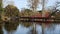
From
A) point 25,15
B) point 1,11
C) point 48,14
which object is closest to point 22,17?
point 25,15

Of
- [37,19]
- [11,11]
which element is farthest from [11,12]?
[37,19]

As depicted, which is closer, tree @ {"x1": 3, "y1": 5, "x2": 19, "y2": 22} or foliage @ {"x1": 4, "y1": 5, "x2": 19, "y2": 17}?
tree @ {"x1": 3, "y1": 5, "x2": 19, "y2": 22}

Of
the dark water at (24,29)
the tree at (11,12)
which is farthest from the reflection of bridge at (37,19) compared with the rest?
the dark water at (24,29)

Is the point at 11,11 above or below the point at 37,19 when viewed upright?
above

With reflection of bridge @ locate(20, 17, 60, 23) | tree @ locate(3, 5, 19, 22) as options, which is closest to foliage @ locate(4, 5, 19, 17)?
tree @ locate(3, 5, 19, 22)

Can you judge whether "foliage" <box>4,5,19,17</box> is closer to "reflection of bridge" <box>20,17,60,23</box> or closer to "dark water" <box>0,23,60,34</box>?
"reflection of bridge" <box>20,17,60,23</box>

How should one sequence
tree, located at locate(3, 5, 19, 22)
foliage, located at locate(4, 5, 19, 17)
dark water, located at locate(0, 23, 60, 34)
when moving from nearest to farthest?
1. dark water, located at locate(0, 23, 60, 34)
2. tree, located at locate(3, 5, 19, 22)
3. foliage, located at locate(4, 5, 19, 17)

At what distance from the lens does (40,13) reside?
783 inches

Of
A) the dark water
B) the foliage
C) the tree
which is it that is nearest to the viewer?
the dark water

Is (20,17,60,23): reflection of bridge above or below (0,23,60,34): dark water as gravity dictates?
below

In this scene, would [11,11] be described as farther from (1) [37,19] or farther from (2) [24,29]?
(2) [24,29]

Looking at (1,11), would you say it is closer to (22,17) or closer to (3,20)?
(3,20)

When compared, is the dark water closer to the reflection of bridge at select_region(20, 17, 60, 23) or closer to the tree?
the tree

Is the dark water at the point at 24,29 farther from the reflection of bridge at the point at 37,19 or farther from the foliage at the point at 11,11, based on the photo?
the reflection of bridge at the point at 37,19
